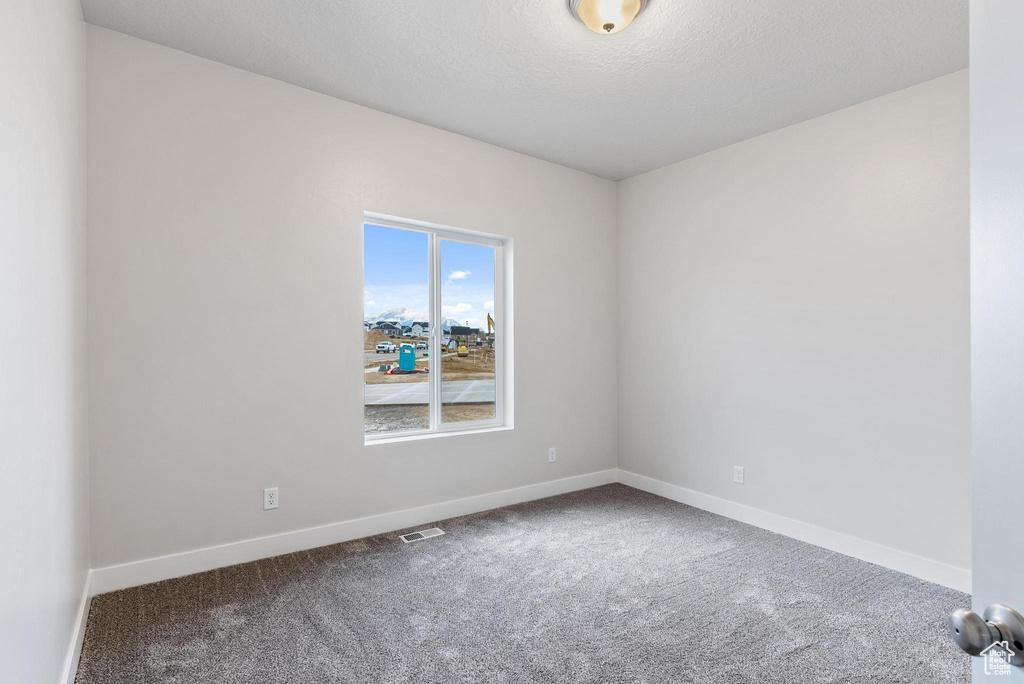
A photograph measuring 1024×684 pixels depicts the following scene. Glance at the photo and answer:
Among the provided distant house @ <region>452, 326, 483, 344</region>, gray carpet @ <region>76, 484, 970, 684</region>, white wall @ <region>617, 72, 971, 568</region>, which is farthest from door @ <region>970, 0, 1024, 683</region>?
distant house @ <region>452, 326, 483, 344</region>

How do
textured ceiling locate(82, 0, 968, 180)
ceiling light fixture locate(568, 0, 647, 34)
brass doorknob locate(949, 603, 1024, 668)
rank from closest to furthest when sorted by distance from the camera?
brass doorknob locate(949, 603, 1024, 668)
ceiling light fixture locate(568, 0, 647, 34)
textured ceiling locate(82, 0, 968, 180)

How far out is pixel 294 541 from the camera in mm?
2961

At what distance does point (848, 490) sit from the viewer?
3082mm

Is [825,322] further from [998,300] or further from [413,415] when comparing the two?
[998,300]

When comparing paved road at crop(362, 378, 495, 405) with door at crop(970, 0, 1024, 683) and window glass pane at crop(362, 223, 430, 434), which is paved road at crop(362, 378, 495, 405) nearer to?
window glass pane at crop(362, 223, 430, 434)

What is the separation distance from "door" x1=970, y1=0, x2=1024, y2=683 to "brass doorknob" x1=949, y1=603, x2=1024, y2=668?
14 millimetres

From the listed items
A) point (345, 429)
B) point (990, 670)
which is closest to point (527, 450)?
point (345, 429)

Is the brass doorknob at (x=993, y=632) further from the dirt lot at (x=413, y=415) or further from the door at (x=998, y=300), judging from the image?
the dirt lot at (x=413, y=415)

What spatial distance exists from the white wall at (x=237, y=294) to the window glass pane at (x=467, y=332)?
0.25 meters

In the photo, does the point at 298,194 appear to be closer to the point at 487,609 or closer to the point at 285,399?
the point at 285,399

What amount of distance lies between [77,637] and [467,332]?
2639 mm

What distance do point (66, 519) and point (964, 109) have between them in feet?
14.1

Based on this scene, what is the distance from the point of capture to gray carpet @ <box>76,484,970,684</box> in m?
1.93

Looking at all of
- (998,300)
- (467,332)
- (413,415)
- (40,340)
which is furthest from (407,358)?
(998,300)
